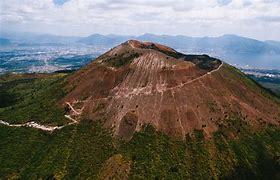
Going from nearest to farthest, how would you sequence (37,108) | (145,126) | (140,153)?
1. (140,153)
2. (145,126)
3. (37,108)

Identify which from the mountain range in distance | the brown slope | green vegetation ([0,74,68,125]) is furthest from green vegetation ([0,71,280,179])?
the brown slope

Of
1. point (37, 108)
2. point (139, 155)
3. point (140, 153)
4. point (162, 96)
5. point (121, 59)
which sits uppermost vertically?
point (121, 59)

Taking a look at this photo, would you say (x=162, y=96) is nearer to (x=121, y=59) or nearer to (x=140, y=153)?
(x=140, y=153)

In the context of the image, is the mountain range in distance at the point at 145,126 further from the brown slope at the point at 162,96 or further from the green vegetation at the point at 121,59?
the brown slope at the point at 162,96

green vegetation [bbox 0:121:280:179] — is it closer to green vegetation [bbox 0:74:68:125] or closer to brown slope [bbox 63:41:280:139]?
brown slope [bbox 63:41:280:139]

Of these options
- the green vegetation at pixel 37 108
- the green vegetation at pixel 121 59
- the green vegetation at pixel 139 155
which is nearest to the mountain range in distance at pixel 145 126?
the green vegetation at pixel 121 59

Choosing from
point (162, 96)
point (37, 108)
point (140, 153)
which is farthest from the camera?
point (37, 108)

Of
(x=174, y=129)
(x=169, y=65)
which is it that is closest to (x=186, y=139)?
(x=174, y=129)

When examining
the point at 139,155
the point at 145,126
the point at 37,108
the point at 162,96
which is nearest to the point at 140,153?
the point at 139,155
